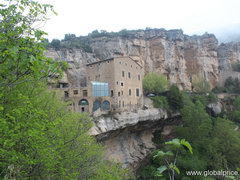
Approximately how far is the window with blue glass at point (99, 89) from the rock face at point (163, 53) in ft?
37.8

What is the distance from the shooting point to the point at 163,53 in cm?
4831

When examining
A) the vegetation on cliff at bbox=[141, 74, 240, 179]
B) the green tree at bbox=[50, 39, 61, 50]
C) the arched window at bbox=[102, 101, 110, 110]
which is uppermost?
the green tree at bbox=[50, 39, 61, 50]

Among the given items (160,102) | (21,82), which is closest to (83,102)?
(160,102)

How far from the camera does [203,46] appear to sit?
56594 mm

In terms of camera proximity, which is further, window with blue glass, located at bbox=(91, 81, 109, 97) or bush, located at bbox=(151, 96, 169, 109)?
bush, located at bbox=(151, 96, 169, 109)

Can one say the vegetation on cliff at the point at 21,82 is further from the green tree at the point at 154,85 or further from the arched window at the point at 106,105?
the green tree at the point at 154,85

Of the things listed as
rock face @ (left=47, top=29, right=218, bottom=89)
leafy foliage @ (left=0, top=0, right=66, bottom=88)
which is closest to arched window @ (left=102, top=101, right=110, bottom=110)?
rock face @ (left=47, top=29, right=218, bottom=89)

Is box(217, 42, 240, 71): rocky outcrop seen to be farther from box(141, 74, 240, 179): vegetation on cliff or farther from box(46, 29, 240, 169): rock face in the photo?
box(141, 74, 240, 179): vegetation on cliff

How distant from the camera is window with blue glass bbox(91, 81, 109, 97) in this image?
2659 centimetres

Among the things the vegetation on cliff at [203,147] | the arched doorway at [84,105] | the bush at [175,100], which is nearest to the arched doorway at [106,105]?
the arched doorway at [84,105]

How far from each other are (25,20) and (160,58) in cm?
4537

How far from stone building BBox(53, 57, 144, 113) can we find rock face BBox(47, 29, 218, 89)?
10.1 metres

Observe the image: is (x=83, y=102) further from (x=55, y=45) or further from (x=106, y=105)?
(x=55, y=45)

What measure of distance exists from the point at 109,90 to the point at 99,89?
5.65 feet
